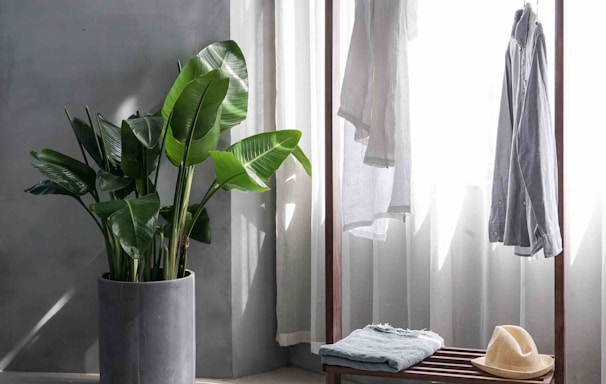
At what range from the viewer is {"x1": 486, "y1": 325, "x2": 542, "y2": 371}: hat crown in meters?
2.52

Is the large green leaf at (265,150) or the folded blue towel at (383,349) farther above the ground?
the large green leaf at (265,150)

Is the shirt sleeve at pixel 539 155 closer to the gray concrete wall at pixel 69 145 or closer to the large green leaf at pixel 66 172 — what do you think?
the gray concrete wall at pixel 69 145

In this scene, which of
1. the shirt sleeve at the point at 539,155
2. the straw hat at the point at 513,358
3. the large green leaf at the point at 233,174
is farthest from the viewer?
the large green leaf at the point at 233,174

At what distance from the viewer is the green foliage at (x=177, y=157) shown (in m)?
2.65

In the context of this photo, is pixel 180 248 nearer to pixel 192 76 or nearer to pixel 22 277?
pixel 192 76

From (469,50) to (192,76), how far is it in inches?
41.0

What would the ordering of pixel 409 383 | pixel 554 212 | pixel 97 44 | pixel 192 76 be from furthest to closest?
pixel 97 44
pixel 409 383
pixel 192 76
pixel 554 212

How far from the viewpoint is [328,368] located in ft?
8.88

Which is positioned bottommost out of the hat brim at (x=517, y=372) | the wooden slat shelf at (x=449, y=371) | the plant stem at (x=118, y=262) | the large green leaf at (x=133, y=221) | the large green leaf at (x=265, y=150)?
the wooden slat shelf at (x=449, y=371)

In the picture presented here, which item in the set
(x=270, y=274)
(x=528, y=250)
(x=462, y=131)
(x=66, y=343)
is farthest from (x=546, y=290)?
(x=66, y=343)

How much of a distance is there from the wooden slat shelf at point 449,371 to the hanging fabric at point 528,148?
0.41m

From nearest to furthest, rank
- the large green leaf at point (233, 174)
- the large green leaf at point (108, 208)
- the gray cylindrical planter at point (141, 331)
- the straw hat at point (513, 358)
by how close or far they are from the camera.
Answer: the straw hat at point (513, 358), the large green leaf at point (108, 208), the large green leaf at point (233, 174), the gray cylindrical planter at point (141, 331)

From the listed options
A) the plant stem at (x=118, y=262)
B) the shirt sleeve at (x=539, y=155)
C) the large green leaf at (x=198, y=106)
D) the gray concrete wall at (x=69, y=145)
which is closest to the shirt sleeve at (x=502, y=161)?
the shirt sleeve at (x=539, y=155)

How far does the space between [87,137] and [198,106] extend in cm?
60
